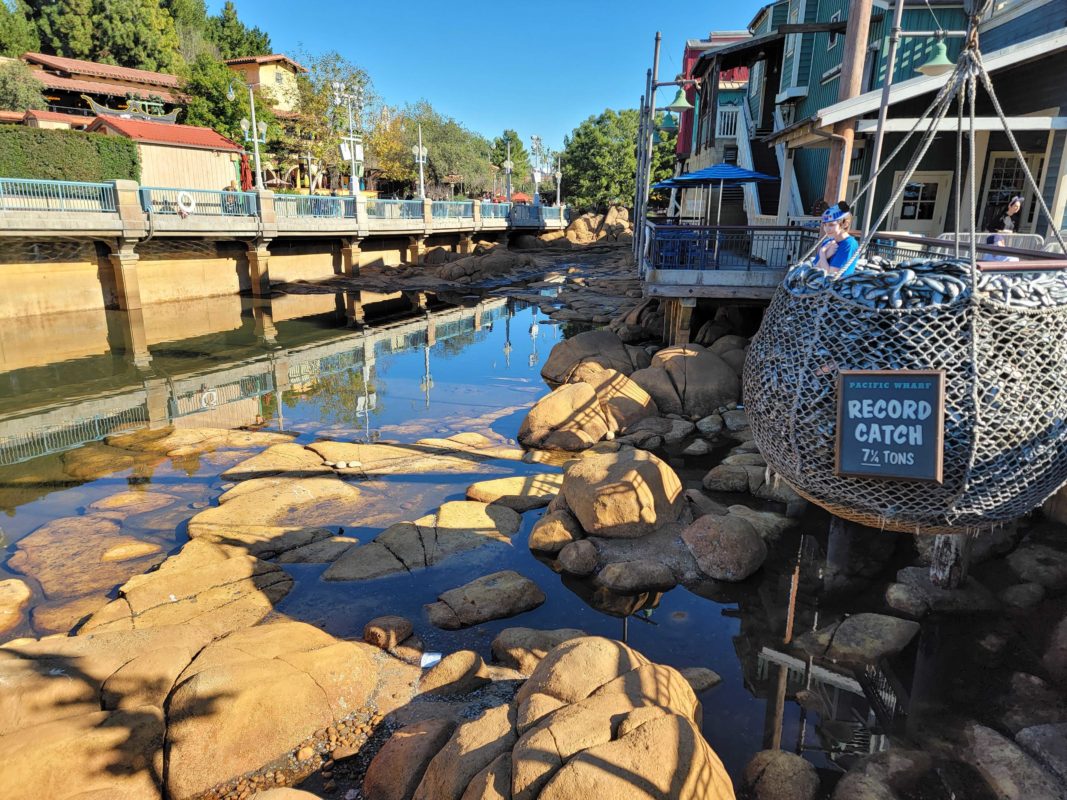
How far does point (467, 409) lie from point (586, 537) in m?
7.27

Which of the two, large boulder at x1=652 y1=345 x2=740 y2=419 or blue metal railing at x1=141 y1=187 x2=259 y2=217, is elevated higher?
blue metal railing at x1=141 y1=187 x2=259 y2=217

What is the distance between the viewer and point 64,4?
4434 cm

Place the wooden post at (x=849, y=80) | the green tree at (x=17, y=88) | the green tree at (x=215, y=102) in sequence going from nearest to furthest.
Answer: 1. the wooden post at (x=849, y=80)
2. the green tree at (x=17, y=88)
3. the green tree at (x=215, y=102)

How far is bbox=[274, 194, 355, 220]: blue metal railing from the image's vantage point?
2723cm

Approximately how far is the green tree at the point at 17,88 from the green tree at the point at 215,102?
783cm

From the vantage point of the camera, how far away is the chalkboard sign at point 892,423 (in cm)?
323

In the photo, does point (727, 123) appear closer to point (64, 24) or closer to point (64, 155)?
point (64, 155)

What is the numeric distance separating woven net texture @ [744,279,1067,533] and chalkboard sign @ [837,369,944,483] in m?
0.08

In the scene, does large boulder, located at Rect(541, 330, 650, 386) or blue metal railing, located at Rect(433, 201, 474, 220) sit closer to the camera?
large boulder, located at Rect(541, 330, 650, 386)

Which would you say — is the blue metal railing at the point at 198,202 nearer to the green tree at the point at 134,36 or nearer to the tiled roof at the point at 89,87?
the tiled roof at the point at 89,87

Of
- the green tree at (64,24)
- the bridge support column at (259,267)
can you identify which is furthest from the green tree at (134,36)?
the bridge support column at (259,267)

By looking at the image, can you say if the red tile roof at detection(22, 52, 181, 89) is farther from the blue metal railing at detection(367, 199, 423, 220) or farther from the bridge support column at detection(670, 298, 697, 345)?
the bridge support column at detection(670, 298, 697, 345)

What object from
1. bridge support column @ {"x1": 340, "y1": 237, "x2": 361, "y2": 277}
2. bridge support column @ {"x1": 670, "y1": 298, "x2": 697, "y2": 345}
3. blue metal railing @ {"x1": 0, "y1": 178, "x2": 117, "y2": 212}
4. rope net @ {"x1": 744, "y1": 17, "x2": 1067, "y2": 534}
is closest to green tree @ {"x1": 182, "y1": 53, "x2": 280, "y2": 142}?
bridge support column @ {"x1": 340, "y1": 237, "x2": 361, "y2": 277}

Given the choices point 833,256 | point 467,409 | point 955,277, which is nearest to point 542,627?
point 833,256
